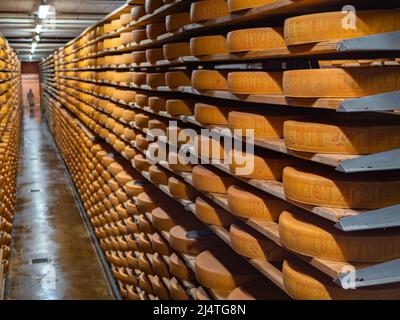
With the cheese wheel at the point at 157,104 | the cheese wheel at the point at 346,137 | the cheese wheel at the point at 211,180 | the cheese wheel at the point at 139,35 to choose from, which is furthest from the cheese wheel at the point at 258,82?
the cheese wheel at the point at 139,35

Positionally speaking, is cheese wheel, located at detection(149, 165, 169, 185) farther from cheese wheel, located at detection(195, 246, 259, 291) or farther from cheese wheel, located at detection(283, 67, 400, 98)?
cheese wheel, located at detection(283, 67, 400, 98)

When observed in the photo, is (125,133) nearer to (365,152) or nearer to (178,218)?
(178,218)

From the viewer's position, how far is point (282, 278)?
246 centimetres

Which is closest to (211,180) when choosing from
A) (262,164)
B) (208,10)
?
(262,164)

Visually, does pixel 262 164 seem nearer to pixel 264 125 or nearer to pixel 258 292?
pixel 264 125

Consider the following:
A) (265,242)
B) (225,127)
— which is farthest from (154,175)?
(265,242)

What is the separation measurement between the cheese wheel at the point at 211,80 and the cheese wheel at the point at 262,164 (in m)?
0.58

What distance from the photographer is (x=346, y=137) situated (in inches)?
78.6

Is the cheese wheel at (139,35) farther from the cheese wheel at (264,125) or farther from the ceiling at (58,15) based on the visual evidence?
the ceiling at (58,15)

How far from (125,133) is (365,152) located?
424 cm

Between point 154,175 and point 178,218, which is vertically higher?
point 154,175

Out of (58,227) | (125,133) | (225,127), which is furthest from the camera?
(58,227)

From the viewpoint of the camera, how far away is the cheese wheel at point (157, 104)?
4.50m

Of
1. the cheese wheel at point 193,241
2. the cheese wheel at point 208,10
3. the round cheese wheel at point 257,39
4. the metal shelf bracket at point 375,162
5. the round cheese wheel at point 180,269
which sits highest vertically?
the cheese wheel at point 208,10
